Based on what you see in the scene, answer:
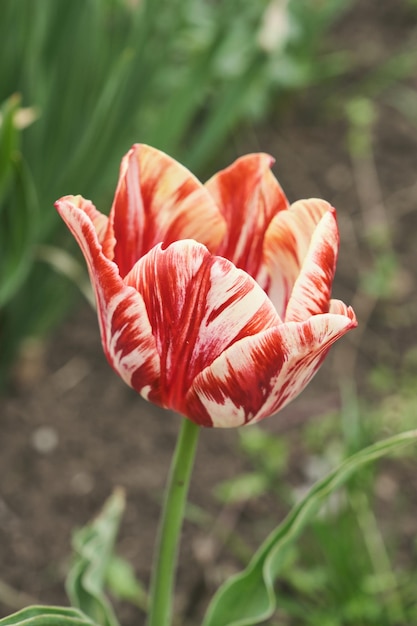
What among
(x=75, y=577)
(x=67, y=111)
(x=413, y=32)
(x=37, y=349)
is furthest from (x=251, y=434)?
(x=413, y=32)

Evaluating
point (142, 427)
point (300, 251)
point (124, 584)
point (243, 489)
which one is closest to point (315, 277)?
point (300, 251)

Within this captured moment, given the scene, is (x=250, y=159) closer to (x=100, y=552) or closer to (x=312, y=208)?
(x=312, y=208)

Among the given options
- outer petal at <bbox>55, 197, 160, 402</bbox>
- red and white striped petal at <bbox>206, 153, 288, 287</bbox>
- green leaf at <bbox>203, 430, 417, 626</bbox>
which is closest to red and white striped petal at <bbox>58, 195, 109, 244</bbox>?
outer petal at <bbox>55, 197, 160, 402</bbox>

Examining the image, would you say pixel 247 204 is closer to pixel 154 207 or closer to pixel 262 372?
pixel 154 207

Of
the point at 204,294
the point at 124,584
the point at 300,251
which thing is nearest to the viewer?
the point at 204,294

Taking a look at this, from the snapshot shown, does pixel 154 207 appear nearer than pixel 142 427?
Yes

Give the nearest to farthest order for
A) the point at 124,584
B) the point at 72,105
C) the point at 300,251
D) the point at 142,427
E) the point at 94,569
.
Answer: the point at 300,251 → the point at 94,569 → the point at 124,584 → the point at 72,105 → the point at 142,427
